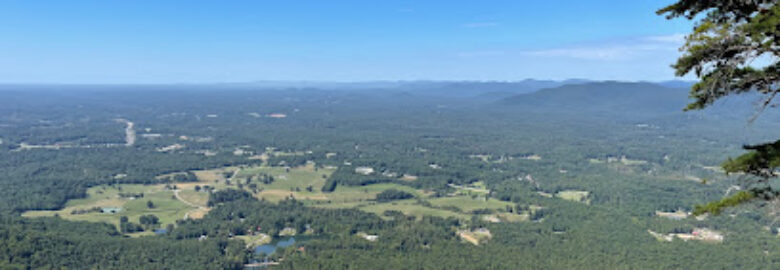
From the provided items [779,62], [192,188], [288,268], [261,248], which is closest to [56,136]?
[192,188]

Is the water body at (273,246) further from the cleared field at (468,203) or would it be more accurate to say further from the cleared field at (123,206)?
the cleared field at (468,203)

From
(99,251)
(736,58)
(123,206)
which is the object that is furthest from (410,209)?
(736,58)

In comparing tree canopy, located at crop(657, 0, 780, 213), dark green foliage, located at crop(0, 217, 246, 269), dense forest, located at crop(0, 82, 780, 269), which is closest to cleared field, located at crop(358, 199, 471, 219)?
dense forest, located at crop(0, 82, 780, 269)

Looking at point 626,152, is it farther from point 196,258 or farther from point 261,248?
point 196,258

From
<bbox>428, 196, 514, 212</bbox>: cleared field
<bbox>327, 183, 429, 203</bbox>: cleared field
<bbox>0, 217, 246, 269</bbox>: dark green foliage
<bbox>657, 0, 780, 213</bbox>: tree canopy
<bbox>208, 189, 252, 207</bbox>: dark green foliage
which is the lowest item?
<bbox>327, 183, 429, 203</bbox>: cleared field

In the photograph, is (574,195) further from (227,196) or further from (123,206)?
(123,206)

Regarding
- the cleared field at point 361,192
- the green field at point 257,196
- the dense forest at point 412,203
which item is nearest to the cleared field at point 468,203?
the green field at point 257,196

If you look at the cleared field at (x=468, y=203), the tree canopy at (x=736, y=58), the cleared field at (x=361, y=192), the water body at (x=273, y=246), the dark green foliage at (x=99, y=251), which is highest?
the tree canopy at (x=736, y=58)

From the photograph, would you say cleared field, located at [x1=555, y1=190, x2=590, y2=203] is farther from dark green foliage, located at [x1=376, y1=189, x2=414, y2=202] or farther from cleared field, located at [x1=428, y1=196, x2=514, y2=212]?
dark green foliage, located at [x1=376, y1=189, x2=414, y2=202]

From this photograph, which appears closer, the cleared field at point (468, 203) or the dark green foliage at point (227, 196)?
the cleared field at point (468, 203)
